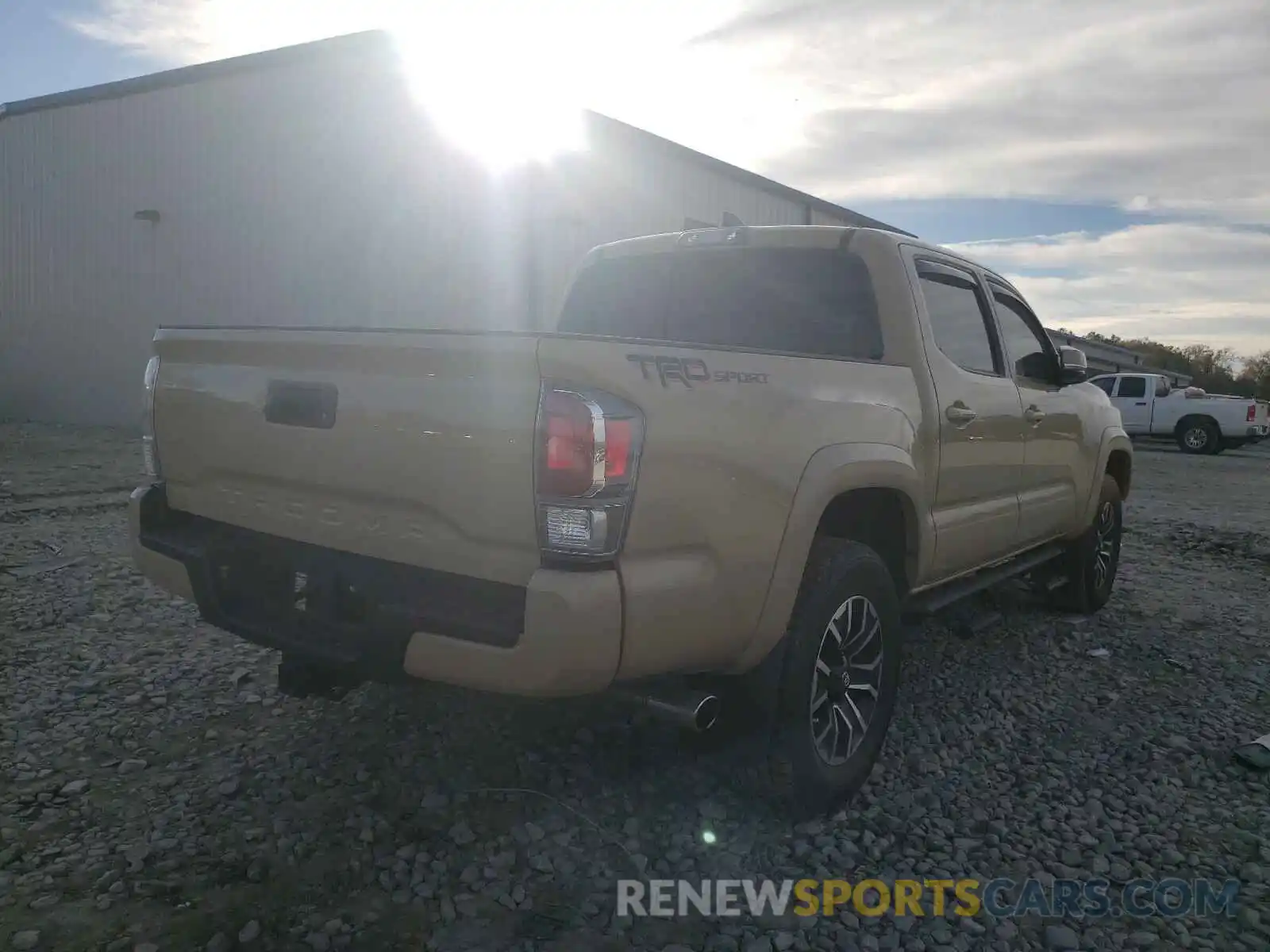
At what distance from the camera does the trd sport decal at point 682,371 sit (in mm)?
2330

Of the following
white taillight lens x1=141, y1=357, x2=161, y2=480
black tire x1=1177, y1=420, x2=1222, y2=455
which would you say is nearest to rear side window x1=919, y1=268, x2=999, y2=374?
white taillight lens x1=141, y1=357, x2=161, y2=480

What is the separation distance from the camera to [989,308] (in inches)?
177

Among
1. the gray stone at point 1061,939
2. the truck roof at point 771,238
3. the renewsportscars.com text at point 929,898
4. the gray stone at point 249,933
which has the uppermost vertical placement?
the truck roof at point 771,238

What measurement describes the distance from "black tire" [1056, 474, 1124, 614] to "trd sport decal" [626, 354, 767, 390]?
12.9 ft

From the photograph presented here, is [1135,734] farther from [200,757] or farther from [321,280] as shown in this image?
[321,280]

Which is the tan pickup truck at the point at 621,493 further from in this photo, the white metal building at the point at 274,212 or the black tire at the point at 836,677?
the white metal building at the point at 274,212

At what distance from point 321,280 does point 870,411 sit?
1283cm

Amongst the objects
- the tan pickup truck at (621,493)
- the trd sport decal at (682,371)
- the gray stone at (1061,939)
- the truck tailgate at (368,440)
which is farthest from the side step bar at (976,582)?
the truck tailgate at (368,440)

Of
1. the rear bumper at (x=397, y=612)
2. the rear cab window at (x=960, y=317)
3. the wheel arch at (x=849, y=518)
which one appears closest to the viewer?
the rear bumper at (x=397, y=612)

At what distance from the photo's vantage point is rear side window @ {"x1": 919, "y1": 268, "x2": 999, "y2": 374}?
153 inches

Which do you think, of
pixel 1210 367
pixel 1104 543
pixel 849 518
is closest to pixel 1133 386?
pixel 1104 543

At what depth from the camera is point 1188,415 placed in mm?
22734

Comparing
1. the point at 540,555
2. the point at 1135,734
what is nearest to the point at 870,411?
the point at 540,555

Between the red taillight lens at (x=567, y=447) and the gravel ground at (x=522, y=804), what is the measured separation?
0.73m
